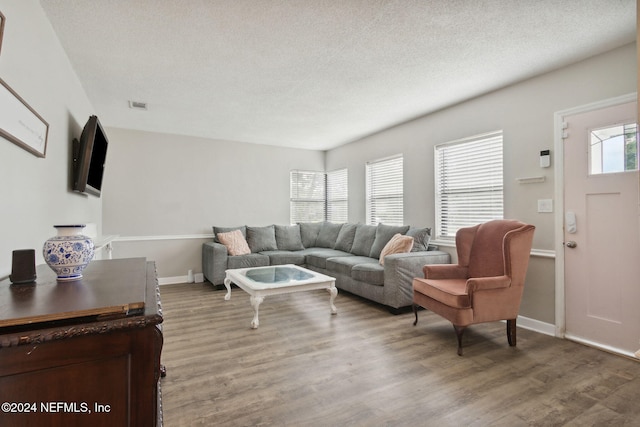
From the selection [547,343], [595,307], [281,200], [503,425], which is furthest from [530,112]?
[281,200]

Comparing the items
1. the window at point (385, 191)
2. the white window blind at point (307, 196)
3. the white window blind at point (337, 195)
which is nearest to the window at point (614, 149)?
the window at point (385, 191)

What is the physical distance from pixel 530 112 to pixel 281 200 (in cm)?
412

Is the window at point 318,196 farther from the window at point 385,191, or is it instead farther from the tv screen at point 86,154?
the tv screen at point 86,154

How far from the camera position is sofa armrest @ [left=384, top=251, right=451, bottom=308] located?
135 inches

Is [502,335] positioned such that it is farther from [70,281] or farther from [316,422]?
[70,281]

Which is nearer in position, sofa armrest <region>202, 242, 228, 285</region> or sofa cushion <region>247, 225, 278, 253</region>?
sofa armrest <region>202, 242, 228, 285</region>

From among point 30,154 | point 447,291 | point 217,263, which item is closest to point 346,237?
point 217,263

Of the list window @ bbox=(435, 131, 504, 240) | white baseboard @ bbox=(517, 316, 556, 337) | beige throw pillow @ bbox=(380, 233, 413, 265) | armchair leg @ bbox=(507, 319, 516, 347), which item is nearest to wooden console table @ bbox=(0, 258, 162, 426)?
armchair leg @ bbox=(507, 319, 516, 347)

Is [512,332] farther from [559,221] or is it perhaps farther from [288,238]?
[288,238]

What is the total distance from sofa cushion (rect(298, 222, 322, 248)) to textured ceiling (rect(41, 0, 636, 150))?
2475 millimetres

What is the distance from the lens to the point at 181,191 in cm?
514

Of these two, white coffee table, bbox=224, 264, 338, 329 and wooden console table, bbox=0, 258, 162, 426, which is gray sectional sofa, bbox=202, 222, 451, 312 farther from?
wooden console table, bbox=0, 258, 162, 426

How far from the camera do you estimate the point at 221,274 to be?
4559mm

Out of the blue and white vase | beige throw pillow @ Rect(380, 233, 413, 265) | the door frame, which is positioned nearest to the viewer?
the blue and white vase
